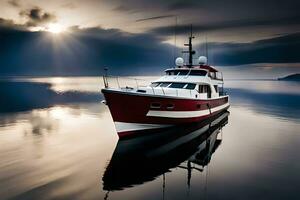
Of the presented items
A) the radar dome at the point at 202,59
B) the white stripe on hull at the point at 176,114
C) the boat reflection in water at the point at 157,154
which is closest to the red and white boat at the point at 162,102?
the white stripe on hull at the point at 176,114

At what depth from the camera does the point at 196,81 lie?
2241cm

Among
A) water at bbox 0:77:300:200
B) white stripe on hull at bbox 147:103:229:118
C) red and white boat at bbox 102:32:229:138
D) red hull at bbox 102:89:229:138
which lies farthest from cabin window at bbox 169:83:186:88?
water at bbox 0:77:300:200

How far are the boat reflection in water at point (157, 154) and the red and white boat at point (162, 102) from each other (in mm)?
988

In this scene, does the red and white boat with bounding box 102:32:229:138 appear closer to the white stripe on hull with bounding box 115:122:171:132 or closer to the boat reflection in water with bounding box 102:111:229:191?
the white stripe on hull with bounding box 115:122:171:132

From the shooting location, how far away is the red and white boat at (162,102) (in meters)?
16.6

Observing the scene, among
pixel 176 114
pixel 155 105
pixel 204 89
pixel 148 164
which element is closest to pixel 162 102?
pixel 155 105

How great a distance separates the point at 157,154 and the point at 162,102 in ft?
14.1

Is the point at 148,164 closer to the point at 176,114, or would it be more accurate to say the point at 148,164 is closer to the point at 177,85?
the point at 176,114

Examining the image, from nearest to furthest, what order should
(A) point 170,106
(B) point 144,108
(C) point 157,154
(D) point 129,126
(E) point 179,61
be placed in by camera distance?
(C) point 157,154, (B) point 144,108, (D) point 129,126, (A) point 170,106, (E) point 179,61

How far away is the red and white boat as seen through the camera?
16.6 metres

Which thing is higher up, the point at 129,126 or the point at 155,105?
the point at 155,105

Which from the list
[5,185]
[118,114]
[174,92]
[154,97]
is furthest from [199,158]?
[5,185]

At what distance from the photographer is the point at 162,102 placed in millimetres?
17250

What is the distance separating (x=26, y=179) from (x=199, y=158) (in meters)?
8.74
